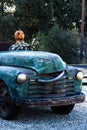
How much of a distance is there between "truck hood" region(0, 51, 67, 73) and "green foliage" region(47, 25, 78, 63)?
17.8 meters

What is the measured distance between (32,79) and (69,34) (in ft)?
62.9

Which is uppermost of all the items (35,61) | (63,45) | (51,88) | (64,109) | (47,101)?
(35,61)

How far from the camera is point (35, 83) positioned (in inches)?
304

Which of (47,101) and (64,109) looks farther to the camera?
(64,109)

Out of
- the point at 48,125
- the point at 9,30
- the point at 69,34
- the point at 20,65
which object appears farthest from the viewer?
the point at 9,30

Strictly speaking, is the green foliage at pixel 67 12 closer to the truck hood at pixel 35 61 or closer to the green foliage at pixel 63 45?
the green foliage at pixel 63 45

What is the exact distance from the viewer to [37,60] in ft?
26.4

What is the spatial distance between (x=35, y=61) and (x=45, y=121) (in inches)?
44.8

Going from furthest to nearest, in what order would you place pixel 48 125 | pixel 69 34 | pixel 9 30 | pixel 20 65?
pixel 9 30 → pixel 69 34 → pixel 20 65 → pixel 48 125

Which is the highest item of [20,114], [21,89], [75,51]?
[21,89]

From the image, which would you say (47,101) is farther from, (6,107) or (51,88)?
(6,107)

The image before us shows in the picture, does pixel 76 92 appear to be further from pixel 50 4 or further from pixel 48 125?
pixel 50 4

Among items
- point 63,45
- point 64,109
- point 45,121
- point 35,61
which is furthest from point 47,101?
point 63,45

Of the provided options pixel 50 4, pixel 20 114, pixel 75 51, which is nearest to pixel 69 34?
pixel 75 51
